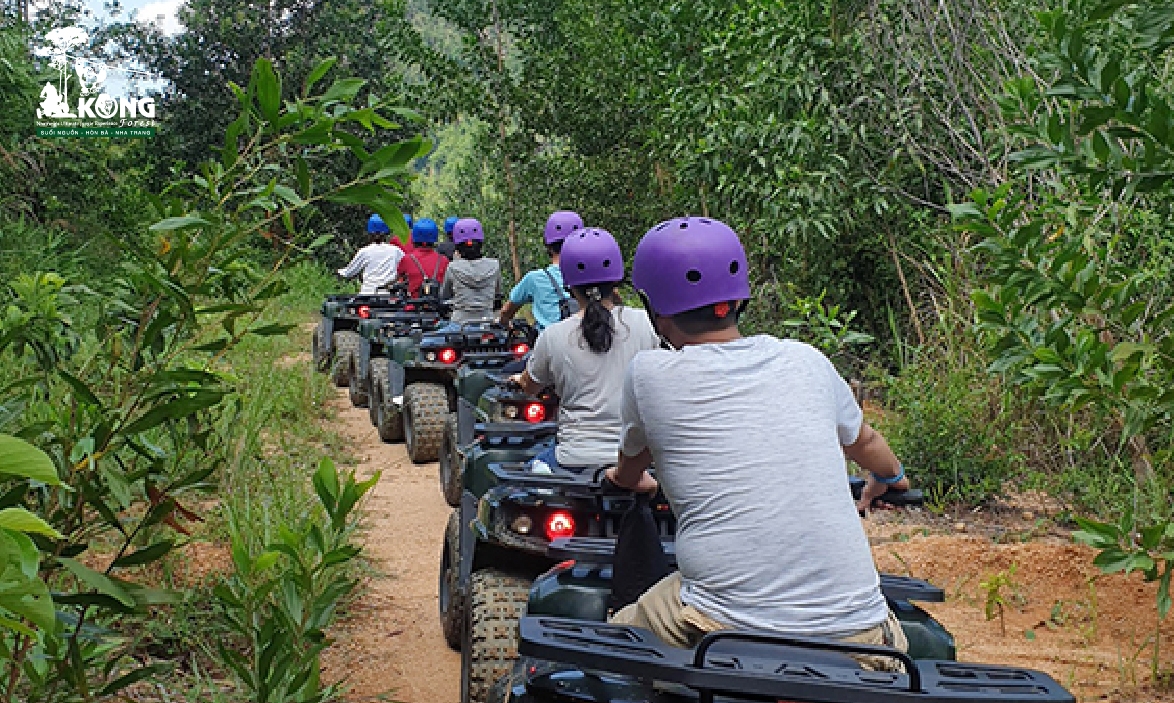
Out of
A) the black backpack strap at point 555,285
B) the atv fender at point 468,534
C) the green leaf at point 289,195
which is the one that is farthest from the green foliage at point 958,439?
the green leaf at point 289,195

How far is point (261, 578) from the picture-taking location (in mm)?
4750

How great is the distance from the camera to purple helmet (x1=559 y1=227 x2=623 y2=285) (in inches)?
211

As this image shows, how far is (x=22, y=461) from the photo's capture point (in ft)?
3.77

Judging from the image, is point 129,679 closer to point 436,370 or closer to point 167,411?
point 167,411

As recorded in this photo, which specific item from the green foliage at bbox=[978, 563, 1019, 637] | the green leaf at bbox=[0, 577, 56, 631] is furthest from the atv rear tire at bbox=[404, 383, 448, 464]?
the green leaf at bbox=[0, 577, 56, 631]

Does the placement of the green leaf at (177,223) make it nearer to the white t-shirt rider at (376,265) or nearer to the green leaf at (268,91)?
the green leaf at (268,91)

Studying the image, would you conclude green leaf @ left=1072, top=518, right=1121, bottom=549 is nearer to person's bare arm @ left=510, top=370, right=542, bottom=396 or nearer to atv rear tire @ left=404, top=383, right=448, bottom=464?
person's bare arm @ left=510, top=370, right=542, bottom=396

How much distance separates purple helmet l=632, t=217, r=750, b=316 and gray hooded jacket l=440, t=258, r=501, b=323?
6.99 metres

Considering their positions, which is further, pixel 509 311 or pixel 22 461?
pixel 509 311

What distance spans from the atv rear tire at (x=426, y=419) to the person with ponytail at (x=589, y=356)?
352cm

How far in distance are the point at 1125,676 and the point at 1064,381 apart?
167 cm

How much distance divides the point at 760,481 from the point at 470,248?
7.43m

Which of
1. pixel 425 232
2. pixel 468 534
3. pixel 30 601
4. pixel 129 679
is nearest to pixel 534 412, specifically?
pixel 468 534

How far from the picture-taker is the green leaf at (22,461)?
3.75 ft
